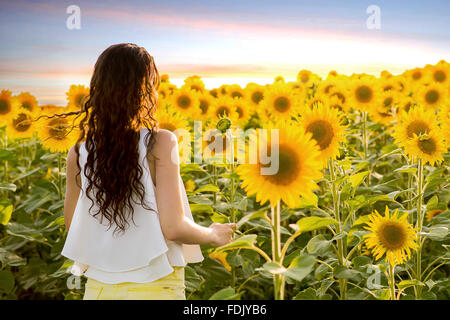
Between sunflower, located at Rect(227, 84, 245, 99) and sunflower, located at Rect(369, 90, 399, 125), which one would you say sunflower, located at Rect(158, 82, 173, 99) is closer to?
sunflower, located at Rect(227, 84, 245, 99)

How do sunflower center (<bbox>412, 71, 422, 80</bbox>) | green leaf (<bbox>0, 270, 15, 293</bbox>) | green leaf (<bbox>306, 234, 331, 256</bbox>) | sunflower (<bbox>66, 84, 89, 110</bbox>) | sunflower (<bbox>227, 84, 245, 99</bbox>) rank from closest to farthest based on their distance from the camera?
green leaf (<bbox>306, 234, 331, 256</bbox>) < green leaf (<bbox>0, 270, 15, 293</bbox>) < sunflower (<bbox>66, 84, 89, 110</bbox>) < sunflower (<bbox>227, 84, 245, 99</bbox>) < sunflower center (<bbox>412, 71, 422, 80</bbox>)

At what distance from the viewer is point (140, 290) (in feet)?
5.22

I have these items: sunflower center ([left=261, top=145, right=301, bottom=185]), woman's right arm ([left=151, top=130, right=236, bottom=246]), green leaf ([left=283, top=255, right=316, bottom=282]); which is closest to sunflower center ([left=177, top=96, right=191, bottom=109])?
woman's right arm ([left=151, top=130, right=236, bottom=246])

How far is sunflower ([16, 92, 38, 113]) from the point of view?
3963 millimetres

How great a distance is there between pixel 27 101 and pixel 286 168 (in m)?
3.20

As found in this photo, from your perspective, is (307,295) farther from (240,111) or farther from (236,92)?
(236,92)

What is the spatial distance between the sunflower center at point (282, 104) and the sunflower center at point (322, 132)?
1577mm

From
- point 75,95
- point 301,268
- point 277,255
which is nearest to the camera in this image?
point 301,268

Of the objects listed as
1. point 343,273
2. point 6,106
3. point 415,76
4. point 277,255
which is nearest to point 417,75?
point 415,76

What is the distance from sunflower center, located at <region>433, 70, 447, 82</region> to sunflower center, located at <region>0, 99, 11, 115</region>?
367 centimetres

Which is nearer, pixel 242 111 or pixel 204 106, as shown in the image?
pixel 242 111
